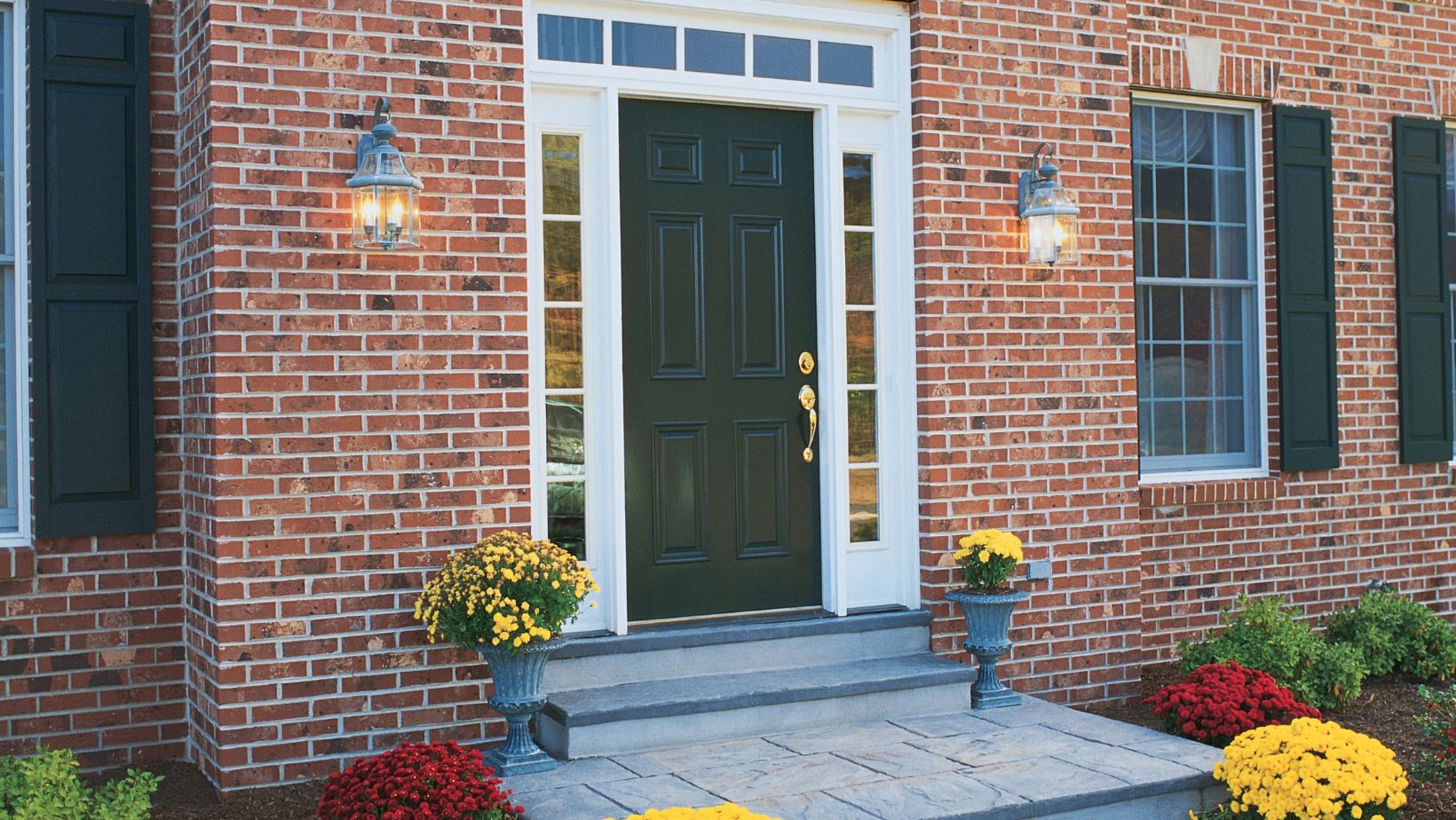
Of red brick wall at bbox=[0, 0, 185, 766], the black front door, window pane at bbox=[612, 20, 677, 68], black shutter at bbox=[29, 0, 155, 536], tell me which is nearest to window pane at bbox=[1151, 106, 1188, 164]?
the black front door

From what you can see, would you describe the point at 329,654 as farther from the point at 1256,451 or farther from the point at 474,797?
the point at 1256,451

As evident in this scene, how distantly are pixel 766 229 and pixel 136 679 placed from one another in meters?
3.18

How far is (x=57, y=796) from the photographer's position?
412 cm

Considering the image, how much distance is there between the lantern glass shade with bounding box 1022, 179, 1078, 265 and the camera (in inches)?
236

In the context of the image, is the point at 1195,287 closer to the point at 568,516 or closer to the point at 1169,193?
the point at 1169,193

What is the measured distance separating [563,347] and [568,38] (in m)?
1.28

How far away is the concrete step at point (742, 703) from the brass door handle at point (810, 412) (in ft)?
Result: 3.05

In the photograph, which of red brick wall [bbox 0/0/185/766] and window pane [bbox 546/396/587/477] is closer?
red brick wall [bbox 0/0/185/766]

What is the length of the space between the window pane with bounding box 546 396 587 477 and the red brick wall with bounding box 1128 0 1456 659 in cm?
309

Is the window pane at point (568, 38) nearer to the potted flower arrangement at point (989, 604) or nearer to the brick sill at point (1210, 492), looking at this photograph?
the potted flower arrangement at point (989, 604)

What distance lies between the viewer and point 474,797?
4.12m

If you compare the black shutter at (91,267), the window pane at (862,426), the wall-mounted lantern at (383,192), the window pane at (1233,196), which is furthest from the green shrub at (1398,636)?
the black shutter at (91,267)

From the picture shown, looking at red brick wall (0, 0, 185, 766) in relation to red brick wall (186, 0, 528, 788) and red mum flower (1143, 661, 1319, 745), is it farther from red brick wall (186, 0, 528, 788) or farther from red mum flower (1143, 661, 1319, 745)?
red mum flower (1143, 661, 1319, 745)

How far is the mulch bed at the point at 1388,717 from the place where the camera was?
5.12m
